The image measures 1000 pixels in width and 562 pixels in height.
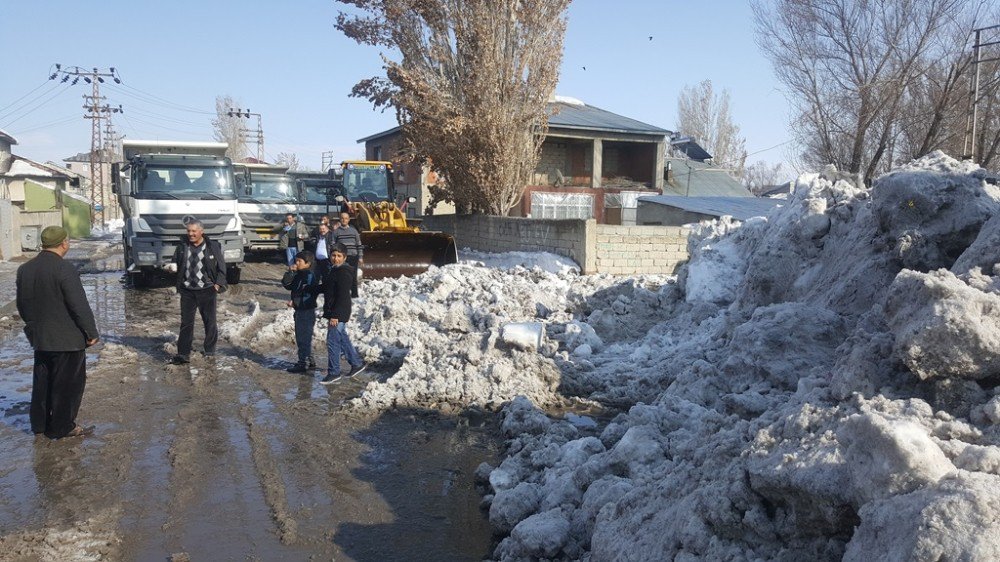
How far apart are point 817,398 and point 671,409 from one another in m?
1.69

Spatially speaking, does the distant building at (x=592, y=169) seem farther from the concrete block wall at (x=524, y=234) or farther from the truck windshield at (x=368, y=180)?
the truck windshield at (x=368, y=180)

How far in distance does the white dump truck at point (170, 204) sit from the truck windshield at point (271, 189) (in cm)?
586

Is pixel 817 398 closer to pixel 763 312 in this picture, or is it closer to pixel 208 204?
pixel 763 312

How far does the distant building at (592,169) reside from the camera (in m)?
31.5

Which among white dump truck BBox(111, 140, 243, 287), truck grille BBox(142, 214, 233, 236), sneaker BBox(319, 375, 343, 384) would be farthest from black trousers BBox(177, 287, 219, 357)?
truck grille BBox(142, 214, 233, 236)

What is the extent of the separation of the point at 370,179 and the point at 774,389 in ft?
50.7

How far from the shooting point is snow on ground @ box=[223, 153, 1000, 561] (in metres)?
3.05

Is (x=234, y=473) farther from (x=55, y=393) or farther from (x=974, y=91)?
(x=974, y=91)

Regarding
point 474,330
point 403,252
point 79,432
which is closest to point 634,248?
point 403,252

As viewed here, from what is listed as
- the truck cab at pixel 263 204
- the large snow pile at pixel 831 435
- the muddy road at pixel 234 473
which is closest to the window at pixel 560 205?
the truck cab at pixel 263 204

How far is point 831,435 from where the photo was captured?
3367 mm

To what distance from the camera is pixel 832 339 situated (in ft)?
19.3

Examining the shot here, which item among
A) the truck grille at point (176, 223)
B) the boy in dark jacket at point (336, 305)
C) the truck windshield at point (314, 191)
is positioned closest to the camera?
the boy in dark jacket at point (336, 305)


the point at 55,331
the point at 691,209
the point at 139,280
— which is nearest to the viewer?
the point at 55,331
